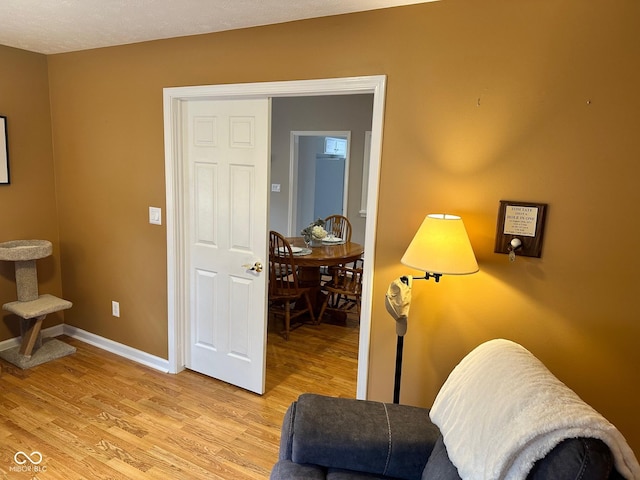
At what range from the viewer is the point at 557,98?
1.78 m

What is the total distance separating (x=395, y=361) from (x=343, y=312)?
2125mm

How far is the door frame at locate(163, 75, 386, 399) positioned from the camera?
86.4 inches

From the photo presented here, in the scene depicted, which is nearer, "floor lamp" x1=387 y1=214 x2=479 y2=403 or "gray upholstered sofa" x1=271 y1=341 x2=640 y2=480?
"gray upholstered sofa" x1=271 y1=341 x2=640 y2=480

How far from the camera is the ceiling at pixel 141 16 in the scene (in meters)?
2.12

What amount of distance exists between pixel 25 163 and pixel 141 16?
1.78 metres

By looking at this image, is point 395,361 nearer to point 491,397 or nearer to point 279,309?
point 491,397

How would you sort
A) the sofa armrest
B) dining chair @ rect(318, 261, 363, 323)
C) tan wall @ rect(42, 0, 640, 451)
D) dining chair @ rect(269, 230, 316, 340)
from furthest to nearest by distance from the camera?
dining chair @ rect(318, 261, 363, 323)
dining chair @ rect(269, 230, 316, 340)
tan wall @ rect(42, 0, 640, 451)
the sofa armrest

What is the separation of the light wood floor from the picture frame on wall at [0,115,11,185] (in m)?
1.41

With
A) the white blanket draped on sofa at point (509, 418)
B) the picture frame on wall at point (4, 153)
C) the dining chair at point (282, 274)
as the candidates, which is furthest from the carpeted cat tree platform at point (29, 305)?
the white blanket draped on sofa at point (509, 418)

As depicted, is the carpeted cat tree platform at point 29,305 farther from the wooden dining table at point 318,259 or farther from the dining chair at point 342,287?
the dining chair at point 342,287

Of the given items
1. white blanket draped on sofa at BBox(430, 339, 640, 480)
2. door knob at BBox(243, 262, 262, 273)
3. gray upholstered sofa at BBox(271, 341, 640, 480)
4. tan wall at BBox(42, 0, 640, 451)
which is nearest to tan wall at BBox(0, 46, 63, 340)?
tan wall at BBox(42, 0, 640, 451)

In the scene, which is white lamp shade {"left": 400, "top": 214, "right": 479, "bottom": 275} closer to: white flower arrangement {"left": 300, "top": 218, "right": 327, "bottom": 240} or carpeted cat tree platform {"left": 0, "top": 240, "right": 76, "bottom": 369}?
white flower arrangement {"left": 300, "top": 218, "right": 327, "bottom": 240}

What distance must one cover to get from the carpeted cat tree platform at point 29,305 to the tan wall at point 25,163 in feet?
0.52

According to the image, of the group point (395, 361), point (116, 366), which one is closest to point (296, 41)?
point (395, 361)
